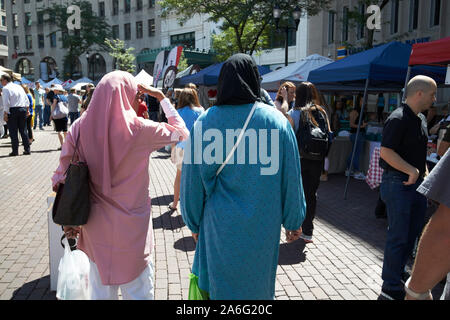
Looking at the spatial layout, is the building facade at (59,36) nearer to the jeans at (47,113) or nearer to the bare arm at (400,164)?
the jeans at (47,113)

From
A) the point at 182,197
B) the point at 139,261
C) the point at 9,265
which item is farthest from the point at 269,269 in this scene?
the point at 9,265

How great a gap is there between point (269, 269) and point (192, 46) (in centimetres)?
4740

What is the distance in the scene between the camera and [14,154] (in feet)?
38.3

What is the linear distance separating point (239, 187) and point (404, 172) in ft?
6.65

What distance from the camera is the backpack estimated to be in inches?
184

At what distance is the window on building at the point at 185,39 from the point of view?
4722 centimetres

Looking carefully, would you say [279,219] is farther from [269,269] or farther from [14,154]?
[14,154]

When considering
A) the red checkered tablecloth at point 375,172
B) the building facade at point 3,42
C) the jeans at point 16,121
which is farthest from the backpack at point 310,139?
the building facade at point 3,42

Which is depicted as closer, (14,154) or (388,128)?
(388,128)
